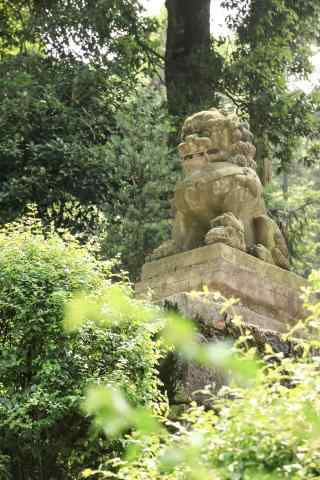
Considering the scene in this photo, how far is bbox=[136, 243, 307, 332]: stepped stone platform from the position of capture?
7.38 metres

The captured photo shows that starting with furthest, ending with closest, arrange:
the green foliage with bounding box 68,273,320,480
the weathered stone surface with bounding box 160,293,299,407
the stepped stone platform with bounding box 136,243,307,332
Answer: the stepped stone platform with bounding box 136,243,307,332 → the weathered stone surface with bounding box 160,293,299,407 → the green foliage with bounding box 68,273,320,480

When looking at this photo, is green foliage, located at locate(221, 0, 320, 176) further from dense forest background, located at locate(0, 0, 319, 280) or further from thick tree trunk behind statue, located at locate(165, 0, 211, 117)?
thick tree trunk behind statue, located at locate(165, 0, 211, 117)

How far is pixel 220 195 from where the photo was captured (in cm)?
797

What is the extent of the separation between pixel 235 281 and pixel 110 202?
513 centimetres

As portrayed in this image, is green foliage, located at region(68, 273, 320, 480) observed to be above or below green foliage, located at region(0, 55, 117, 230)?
below

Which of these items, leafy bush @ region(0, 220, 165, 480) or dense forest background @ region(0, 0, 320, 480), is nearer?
dense forest background @ region(0, 0, 320, 480)

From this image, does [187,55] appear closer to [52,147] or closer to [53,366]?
[52,147]

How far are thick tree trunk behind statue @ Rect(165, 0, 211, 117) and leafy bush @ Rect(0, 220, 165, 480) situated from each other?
8927mm

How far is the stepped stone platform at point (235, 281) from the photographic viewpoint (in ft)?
24.2

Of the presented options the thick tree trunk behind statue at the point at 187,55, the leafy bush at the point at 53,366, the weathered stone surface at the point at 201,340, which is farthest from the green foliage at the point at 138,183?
the leafy bush at the point at 53,366

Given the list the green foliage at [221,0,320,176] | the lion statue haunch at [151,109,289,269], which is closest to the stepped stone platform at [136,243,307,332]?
the lion statue haunch at [151,109,289,269]

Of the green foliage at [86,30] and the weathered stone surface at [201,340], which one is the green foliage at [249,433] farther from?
the green foliage at [86,30]

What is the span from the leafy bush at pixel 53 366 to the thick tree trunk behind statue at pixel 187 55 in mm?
8927

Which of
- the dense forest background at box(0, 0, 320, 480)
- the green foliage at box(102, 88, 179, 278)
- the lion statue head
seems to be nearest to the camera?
the dense forest background at box(0, 0, 320, 480)
